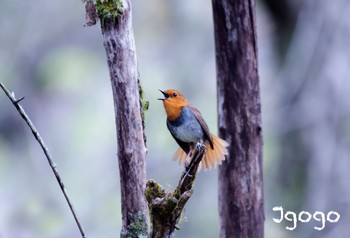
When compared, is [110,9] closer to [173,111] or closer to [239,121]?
[173,111]

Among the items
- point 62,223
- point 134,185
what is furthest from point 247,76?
point 62,223

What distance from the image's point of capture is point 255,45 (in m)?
4.16

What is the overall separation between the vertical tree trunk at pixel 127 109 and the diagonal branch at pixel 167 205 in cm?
14

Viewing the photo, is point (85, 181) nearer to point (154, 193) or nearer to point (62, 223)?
point (62, 223)

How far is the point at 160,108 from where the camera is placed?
10.1m

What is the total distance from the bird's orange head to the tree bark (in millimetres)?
773

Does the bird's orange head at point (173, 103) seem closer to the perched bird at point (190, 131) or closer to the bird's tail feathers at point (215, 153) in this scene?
the perched bird at point (190, 131)

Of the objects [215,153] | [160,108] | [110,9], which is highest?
[160,108]

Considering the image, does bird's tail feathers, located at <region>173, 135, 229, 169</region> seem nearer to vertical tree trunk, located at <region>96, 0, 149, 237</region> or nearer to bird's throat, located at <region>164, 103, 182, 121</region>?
bird's throat, located at <region>164, 103, 182, 121</region>

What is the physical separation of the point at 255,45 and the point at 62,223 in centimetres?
446

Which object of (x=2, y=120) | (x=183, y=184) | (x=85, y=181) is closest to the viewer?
(x=183, y=184)

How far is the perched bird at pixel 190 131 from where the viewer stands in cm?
392

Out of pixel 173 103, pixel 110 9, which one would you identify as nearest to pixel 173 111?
pixel 173 103

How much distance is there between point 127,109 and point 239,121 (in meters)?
1.28
